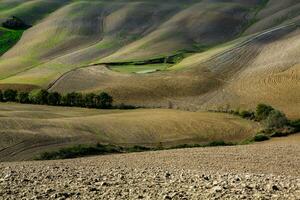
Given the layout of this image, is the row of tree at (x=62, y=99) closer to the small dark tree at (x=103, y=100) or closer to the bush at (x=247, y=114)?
the small dark tree at (x=103, y=100)

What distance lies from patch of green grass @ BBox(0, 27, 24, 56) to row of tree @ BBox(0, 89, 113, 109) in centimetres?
4886

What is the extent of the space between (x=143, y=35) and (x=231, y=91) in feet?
164

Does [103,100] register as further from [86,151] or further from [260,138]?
[86,151]

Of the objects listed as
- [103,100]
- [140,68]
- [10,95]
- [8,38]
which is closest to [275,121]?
[103,100]

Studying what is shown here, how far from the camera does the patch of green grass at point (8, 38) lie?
437 ft

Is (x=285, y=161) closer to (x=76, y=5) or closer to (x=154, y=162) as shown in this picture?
(x=154, y=162)

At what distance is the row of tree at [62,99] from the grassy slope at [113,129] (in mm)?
7732

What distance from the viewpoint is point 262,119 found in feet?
209

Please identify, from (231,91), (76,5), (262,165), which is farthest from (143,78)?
(76,5)

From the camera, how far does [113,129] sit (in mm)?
56719

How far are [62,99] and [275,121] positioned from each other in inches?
1241

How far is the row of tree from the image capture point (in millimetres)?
77562

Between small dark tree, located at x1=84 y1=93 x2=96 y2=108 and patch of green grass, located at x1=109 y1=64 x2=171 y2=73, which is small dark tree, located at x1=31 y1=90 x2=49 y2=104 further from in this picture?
patch of green grass, located at x1=109 y1=64 x2=171 y2=73

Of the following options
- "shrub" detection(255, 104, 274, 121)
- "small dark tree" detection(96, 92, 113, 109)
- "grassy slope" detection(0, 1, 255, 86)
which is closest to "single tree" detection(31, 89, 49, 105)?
"small dark tree" detection(96, 92, 113, 109)
